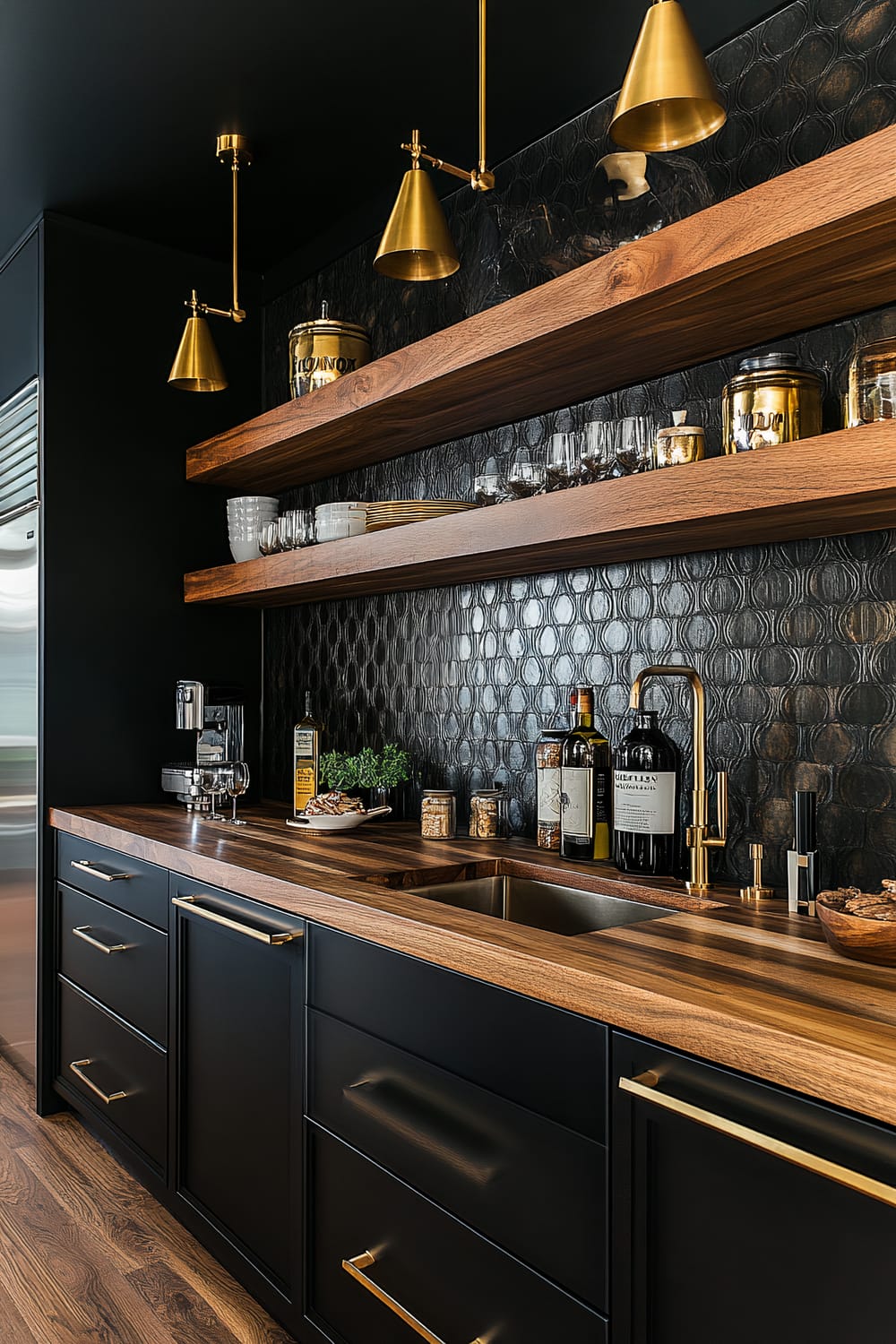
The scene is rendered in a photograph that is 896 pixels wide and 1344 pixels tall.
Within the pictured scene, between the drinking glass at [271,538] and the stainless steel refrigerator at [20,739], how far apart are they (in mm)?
701

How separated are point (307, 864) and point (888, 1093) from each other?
4.02 feet

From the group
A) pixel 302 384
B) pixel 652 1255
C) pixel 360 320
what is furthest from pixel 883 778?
pixel 360 320

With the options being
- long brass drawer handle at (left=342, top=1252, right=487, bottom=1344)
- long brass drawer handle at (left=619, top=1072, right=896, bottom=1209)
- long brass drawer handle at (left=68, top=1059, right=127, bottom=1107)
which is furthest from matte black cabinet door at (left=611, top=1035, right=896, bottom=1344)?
long brass drawer handle at (left=68, top=1059, right=127, bottom=1107)

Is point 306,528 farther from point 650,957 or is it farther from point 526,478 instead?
point 650,957

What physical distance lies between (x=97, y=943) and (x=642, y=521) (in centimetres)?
178

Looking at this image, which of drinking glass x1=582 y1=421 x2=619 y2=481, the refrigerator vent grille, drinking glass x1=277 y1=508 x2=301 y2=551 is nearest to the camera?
drinking glass x1=582 y1=421 x2=619 y2=481

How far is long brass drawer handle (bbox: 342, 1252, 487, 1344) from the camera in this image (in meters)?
1.40

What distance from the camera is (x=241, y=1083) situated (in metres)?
1.91

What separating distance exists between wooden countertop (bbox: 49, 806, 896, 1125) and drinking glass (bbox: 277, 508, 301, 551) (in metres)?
0.85

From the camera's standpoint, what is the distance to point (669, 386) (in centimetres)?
198

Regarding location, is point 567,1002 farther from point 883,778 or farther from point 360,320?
point 360,320

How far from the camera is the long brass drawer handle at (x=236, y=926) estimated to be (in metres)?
1.75

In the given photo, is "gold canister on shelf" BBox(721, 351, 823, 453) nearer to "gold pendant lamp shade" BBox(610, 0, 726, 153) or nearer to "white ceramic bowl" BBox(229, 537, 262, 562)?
"gold pendant lamp shade" BBox(610, 0, 726, 153)

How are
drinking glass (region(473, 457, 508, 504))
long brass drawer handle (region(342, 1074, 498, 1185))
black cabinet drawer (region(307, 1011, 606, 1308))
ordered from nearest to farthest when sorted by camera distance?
1. black cabinet drawer (region(307, 1011, 606, 1308))
2. long brass drawer handle (region(342, 1074, 498, 1185))
3. drinking glass (region(473, 457, 508, 504))
